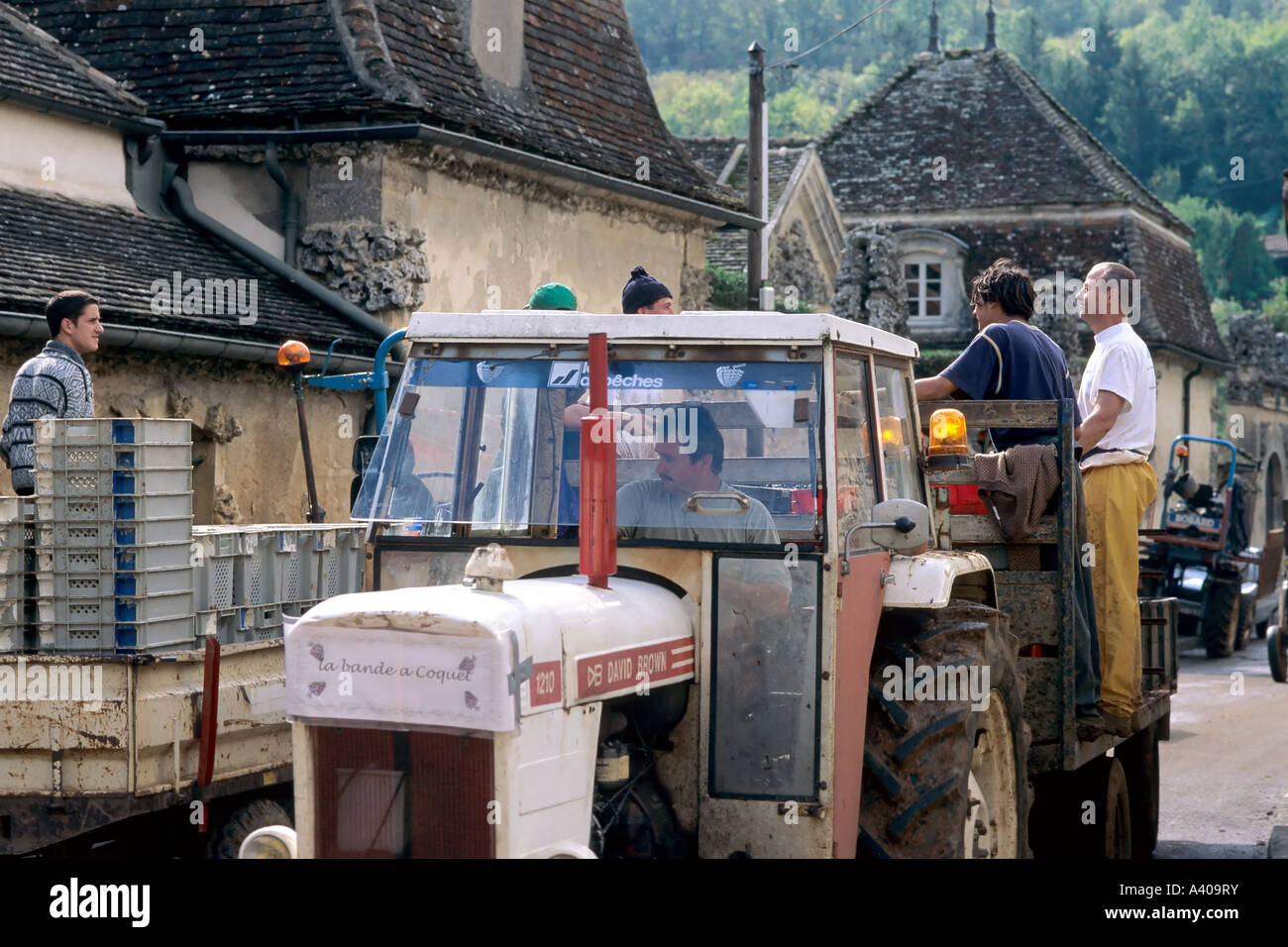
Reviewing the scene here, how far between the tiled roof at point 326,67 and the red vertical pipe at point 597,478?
39.7ft

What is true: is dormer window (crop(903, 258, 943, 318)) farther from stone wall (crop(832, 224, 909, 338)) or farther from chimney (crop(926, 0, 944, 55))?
stone wall (crop(832, 224, 909, 338))

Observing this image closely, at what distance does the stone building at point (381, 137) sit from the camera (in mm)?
17297

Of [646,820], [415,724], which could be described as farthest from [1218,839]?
[415,724]

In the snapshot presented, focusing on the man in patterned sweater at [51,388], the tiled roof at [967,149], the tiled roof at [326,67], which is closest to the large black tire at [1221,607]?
the tiled roof at [326,67]

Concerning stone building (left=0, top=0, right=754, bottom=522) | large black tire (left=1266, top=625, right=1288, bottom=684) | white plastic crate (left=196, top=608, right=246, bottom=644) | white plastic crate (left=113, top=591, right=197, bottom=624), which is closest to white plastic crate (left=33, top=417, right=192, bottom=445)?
white plastic crate (left=113, top=591, right=197, bottom=624)

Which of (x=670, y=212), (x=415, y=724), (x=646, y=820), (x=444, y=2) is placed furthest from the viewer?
(x=670, y=212)

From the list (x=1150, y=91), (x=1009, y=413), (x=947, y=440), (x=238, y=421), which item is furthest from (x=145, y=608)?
(x=1150, y=91)

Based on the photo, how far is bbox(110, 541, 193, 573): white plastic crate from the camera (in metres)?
6.66

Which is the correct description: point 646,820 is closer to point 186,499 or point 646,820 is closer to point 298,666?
point 298,666

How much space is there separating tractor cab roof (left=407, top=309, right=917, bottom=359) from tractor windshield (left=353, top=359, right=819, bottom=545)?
0.26 feet

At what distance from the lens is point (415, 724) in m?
4.88

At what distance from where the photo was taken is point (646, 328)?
6082mm

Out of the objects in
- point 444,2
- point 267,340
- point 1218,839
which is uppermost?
point 444,2

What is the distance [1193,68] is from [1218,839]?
108856mm
